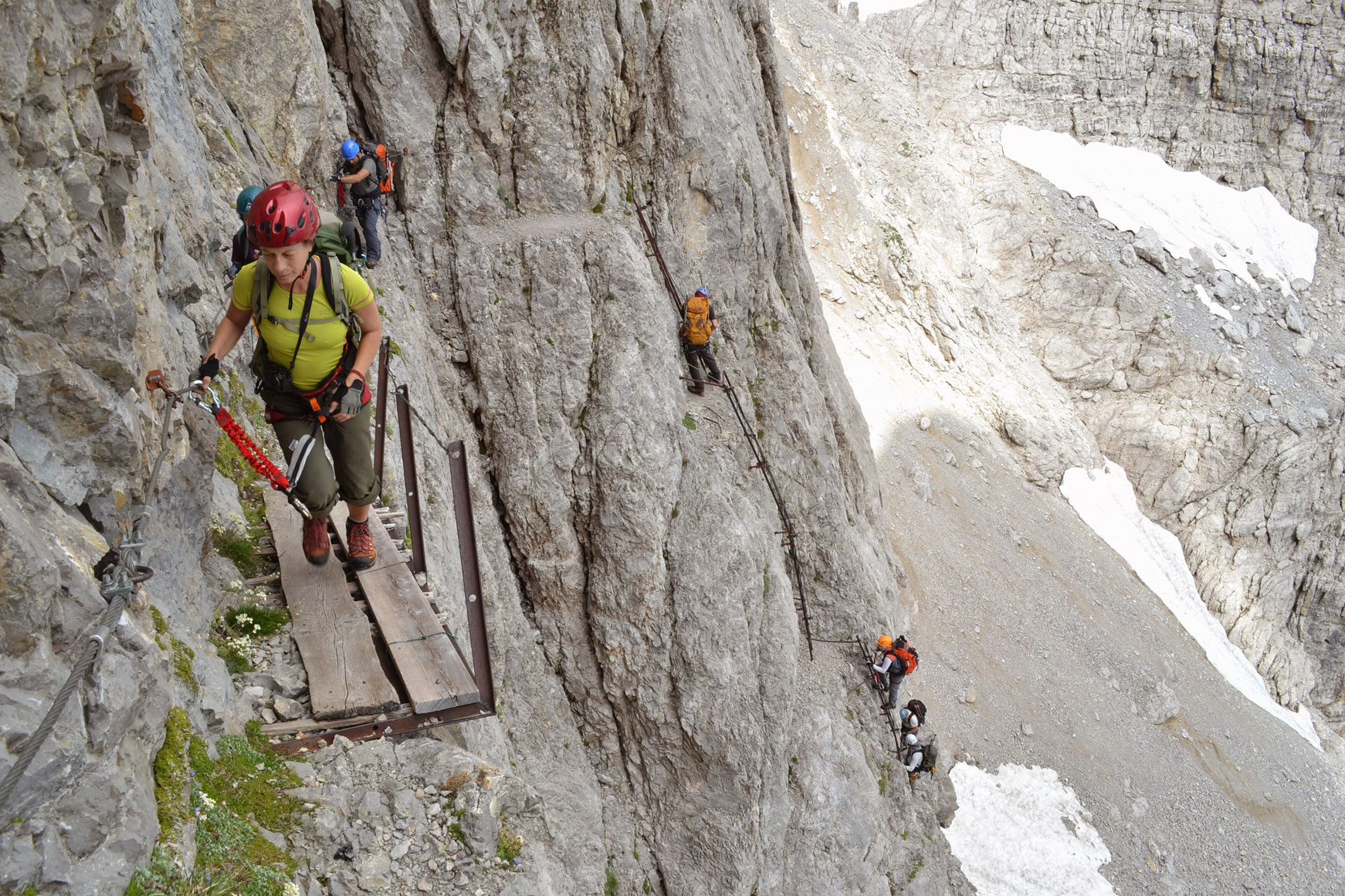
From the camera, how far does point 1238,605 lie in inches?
1446

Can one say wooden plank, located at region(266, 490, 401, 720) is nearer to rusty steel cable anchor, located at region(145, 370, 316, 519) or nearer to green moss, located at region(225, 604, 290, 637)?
green moss, located at region(225, 604, 290, 637)

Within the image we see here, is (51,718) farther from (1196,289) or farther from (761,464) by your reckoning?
(1196,289)

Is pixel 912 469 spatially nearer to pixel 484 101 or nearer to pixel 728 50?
pixel 728 50

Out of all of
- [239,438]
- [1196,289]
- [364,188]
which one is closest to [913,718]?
[364,188]

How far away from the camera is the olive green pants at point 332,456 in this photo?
19.2ft

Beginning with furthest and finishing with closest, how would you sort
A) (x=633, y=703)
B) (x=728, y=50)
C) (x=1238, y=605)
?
(x=1238, y=605) < (x=728, y=50) < (x=633, y=703)

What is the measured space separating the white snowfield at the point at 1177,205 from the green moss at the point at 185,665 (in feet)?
146

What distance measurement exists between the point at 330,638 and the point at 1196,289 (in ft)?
147

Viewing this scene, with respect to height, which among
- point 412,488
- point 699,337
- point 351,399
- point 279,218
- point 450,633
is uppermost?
point 279,218


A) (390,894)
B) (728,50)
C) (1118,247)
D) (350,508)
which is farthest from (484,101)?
(1118,247)

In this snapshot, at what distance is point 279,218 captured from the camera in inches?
192

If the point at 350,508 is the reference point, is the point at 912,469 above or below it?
below

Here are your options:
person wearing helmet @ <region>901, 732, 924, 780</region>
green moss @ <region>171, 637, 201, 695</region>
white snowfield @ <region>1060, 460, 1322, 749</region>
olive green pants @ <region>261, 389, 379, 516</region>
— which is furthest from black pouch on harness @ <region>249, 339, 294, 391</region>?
white snowfield @ <region>1060, 460, 1322, 749</region>

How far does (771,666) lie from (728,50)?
14.1 meters
